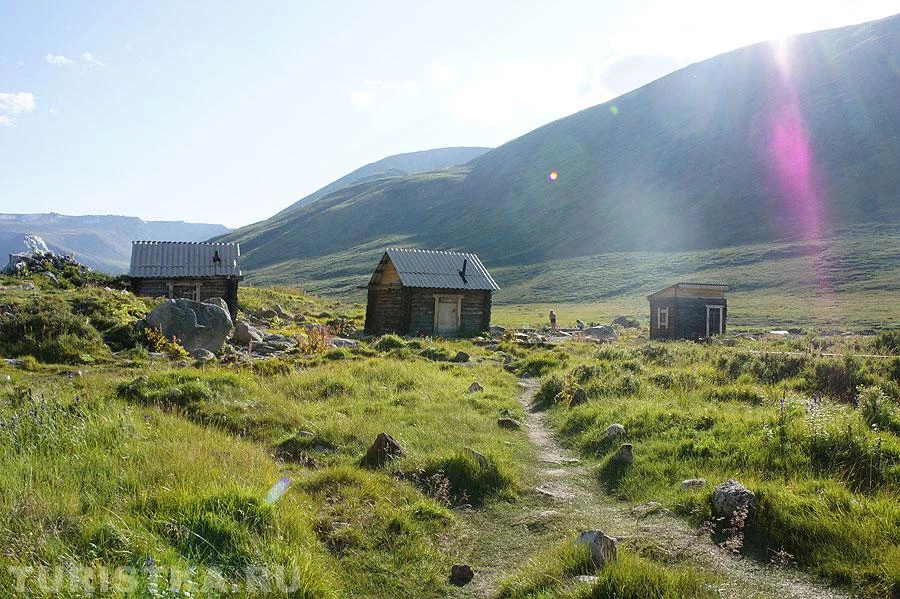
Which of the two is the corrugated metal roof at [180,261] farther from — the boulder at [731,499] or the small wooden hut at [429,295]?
the boulder at [731,499]

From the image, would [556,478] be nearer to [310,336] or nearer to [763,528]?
[763,528]

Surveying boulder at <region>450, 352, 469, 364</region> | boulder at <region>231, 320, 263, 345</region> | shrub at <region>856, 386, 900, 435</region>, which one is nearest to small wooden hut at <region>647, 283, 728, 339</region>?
boulder at <region>450, 352, 469, 364</region>

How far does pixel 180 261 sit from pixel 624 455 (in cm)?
2943

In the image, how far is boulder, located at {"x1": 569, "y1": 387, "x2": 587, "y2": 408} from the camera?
41.8ft

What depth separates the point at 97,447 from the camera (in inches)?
250

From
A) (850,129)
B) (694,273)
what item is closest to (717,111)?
(850,129)

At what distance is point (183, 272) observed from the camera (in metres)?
31.8

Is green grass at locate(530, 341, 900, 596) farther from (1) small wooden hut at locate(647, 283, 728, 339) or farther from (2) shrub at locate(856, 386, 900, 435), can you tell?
(1) small wooden hut at locate(647, 283, 728, 339)

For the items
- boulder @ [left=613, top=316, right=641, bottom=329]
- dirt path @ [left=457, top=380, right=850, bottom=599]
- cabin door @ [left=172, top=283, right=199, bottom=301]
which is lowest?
boulder @ [left=613, top=316, right=641, bottom=329]

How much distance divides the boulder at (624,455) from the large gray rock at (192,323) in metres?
15.1

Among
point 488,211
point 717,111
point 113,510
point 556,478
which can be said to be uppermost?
point 717,111

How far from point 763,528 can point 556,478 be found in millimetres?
2935

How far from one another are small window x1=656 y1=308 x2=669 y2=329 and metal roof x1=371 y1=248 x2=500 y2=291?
42.3 ft

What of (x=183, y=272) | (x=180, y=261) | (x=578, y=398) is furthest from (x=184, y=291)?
(x=578, y=398)
